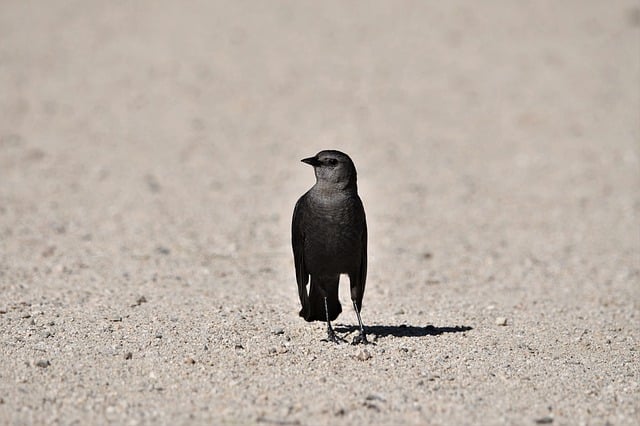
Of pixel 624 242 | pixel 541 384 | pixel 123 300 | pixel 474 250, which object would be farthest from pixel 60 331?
pixel 624 242

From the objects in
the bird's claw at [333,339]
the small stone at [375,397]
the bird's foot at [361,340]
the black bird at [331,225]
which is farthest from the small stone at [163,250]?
the small stone at [375,397]

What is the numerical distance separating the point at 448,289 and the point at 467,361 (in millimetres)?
3655

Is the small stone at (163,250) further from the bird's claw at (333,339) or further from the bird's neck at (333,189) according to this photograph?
the bird's neck at (333,189)

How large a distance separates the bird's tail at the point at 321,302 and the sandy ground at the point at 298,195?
0.18 m

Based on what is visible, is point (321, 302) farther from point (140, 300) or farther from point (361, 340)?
point (140, 300)

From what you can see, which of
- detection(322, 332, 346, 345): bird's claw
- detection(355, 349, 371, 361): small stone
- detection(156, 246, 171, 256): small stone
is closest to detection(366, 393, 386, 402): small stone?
detection(355, 349, 371, 361): small stone

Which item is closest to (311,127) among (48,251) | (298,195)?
(298,195)

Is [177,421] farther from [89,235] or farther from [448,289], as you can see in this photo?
[89,235]

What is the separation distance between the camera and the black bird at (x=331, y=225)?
8148mm

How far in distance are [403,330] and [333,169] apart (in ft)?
6.16

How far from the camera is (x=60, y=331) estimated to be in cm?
828

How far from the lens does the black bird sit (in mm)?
8148

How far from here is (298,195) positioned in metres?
16.7

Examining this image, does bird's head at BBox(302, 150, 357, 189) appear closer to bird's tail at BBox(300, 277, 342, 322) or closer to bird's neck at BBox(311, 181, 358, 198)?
bird's neck at BBox(311, 181, 358, 198)
